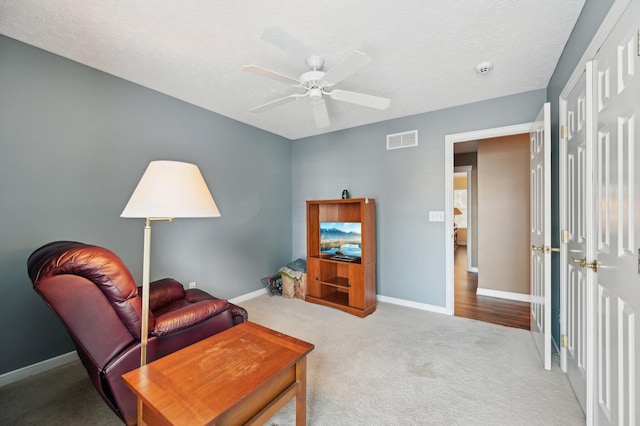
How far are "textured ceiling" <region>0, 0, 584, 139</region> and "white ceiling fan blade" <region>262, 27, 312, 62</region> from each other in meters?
0.02

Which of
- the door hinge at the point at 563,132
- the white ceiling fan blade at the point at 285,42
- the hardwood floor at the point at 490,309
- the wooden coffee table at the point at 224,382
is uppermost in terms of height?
the white ceiling fan blade at the point at 285,42

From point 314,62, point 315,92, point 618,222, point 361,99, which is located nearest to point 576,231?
point 618,222

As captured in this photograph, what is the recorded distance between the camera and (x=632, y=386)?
41.1 inches

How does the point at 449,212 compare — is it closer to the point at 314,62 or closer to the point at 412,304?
the point at 412,304

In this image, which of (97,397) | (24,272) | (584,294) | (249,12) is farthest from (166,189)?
(584,294)

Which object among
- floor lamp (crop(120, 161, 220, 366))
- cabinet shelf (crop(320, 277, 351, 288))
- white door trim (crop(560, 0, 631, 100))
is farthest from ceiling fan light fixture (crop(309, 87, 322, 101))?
cabinet shelf (crop(320, 277, 351, 288))

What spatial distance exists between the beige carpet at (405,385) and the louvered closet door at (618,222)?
53cm

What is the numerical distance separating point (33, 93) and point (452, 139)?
4.12 meters

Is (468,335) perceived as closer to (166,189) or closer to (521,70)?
(521,70)

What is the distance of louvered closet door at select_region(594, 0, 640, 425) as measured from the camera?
104 centimetres

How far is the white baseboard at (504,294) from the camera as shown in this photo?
3816 millimetres

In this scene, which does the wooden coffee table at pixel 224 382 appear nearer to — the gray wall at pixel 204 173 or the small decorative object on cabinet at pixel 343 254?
the gray wall at pixel 204 173

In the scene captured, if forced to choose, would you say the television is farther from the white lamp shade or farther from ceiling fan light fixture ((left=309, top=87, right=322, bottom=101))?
the white lamp shade

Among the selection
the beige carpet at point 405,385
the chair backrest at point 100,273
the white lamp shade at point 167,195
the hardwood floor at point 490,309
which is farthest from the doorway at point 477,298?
the chair backrest at point 100,273
